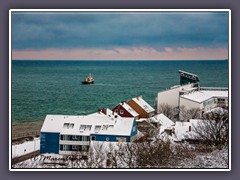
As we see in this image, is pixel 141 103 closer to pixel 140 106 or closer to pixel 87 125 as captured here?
pixel 140 106

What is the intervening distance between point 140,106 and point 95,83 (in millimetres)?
486

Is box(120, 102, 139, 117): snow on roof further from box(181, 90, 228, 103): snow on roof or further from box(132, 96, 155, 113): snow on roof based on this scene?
box(181, 90, 228, 103): snow on roof

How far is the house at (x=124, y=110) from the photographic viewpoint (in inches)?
253

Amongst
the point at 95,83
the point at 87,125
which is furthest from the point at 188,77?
the point at 87,125

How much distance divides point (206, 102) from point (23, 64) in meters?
1.79

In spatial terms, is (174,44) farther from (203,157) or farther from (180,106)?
(203,157)

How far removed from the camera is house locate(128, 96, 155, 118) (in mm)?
6418

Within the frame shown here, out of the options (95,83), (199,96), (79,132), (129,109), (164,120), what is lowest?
(79,132)

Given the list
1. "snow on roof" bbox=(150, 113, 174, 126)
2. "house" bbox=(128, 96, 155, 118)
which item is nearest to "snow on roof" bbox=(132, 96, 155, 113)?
"house" bbox=(128, 96, 155, 118)

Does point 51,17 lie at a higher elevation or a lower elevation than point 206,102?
higher

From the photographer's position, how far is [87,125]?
6.39 m
